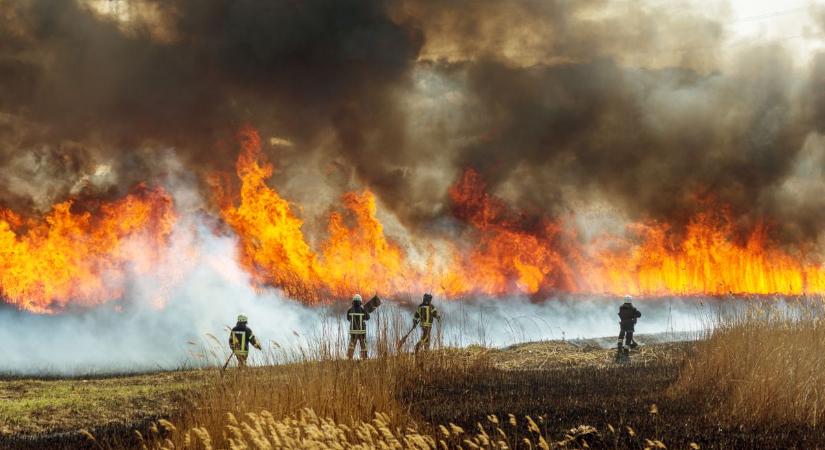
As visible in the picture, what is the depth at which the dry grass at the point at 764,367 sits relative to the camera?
1091 cm

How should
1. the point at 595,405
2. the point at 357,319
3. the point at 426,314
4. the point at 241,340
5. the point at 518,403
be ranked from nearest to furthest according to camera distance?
1. the point at 595,405
2. the point at 518,403
3. the point at 241,340
4. the point at 357,319
5. the point at 426,314

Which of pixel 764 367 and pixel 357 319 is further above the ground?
pixel 357 319

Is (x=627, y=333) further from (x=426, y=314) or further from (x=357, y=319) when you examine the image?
(x=357, y=319)

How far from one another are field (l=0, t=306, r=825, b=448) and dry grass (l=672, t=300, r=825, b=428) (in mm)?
30

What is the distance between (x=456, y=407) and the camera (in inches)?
507

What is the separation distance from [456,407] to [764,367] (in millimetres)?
5010

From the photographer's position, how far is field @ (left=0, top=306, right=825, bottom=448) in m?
9.55

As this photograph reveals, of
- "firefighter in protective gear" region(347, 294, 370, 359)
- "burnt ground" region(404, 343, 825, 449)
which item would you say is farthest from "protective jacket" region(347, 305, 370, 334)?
"burnt ground" region(404, 343, 825, 449)

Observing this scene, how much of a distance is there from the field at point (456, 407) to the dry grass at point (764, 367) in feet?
0.10

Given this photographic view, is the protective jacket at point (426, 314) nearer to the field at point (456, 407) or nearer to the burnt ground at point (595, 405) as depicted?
the field at point (456, 407)

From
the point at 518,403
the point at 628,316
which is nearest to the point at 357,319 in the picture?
the point at 518,403

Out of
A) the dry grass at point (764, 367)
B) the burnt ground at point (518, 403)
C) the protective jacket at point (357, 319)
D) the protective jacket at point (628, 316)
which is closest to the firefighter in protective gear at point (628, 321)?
the protective jacket at point (628, 316)

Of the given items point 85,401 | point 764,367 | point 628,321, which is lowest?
point 85,401

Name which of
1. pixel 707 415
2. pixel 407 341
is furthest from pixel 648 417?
pixel 407 341
